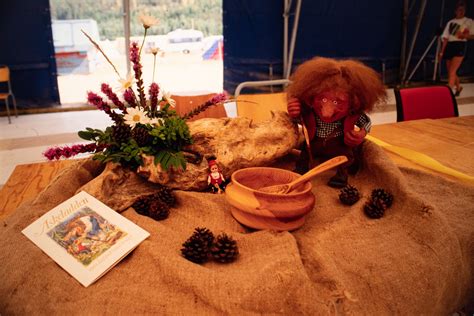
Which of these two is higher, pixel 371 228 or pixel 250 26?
pixel 250 26

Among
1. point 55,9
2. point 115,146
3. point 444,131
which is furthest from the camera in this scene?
point 55,9

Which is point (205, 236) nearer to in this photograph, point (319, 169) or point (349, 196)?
point (319, 169)

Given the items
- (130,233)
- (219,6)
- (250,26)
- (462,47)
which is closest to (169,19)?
(219,6)

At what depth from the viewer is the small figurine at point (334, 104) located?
1.08 meters

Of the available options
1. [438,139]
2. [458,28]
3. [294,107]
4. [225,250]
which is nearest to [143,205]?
[225,250]

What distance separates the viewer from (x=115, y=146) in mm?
1062

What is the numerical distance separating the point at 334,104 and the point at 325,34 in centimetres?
433

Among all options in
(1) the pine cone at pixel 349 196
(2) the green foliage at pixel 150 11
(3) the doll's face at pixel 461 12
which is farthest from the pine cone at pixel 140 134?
(3) the doll's face at pixel 461 12

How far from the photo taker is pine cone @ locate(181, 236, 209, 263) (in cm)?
79

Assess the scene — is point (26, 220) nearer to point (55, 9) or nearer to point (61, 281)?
point (61, 281)

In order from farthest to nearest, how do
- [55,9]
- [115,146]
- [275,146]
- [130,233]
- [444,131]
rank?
[55,9]
[444,131]
[275,146]
[115,146]
[130,233]

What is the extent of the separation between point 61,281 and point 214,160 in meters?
0.53

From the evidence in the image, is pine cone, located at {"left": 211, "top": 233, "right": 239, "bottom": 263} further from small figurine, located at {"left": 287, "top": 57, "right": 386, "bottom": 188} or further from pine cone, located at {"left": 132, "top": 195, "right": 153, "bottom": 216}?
small figurine, located at {"left": 287, "top": 57, "right": 386, "bottom": 188}

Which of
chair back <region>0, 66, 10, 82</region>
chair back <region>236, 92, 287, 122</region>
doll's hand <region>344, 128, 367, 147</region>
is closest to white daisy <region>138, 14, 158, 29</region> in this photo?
doll's hand <region>344, 128, 367, 147</region>
